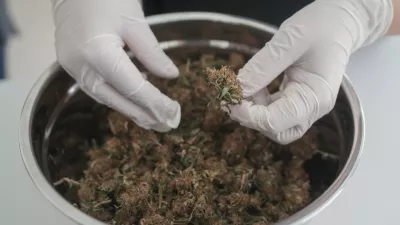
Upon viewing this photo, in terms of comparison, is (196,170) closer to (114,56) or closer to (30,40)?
(114,56)

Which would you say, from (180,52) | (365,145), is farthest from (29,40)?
(365,145)

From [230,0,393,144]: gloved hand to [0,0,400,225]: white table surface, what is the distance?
0.19 meters

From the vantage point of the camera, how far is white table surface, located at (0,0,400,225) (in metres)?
0.85

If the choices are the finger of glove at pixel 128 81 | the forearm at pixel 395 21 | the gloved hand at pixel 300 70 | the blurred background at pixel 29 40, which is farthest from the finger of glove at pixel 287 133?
the blurred background at pixel 29 40

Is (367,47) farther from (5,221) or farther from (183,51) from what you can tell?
(5,221)

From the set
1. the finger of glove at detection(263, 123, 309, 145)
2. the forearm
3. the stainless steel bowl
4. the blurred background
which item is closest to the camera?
the stainless steel bowl

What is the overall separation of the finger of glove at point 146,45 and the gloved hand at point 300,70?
0.15 metres

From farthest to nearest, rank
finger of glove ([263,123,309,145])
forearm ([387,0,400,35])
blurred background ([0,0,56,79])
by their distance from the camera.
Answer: blurred background ([0,0,56,79]) → forearm ([387,0,400,35]) → finger of glove ([263,123,309,145])

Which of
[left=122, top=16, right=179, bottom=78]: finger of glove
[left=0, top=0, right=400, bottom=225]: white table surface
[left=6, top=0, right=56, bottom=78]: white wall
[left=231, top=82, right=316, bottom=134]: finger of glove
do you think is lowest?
[left=0, top=0, right=400, bottom=225]: white table surface

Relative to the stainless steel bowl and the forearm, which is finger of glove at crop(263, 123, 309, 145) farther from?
the forearm

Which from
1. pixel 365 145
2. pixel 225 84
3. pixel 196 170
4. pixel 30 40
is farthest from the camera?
pixel 30 40

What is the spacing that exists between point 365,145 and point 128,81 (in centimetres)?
49

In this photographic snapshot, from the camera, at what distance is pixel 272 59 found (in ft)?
2.47

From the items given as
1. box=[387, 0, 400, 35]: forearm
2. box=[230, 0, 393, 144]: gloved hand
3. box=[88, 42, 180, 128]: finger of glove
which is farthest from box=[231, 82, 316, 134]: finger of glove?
box=[387, 0, 400, 35]: forearm
